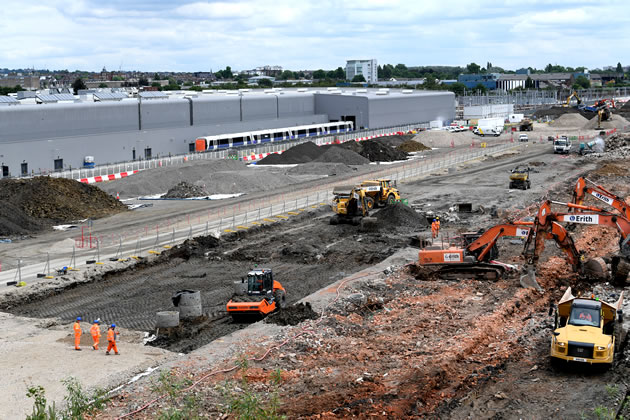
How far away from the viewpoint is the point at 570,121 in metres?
122

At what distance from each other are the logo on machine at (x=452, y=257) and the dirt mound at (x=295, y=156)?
44.2m

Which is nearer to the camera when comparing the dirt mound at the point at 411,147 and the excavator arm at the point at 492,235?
the excavator arm at the point at 492,235

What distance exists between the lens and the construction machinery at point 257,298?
25484mm

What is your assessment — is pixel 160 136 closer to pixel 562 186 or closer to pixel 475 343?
pixel 562 186

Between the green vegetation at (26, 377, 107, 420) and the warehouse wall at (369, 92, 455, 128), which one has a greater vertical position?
the warehouse wall at (369, 92, 455, 128)

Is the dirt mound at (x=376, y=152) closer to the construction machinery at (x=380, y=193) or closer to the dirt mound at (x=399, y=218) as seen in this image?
the construction machinery at (x=380, y=193)

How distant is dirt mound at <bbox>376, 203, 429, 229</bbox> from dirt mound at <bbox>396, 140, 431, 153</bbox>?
150 feet

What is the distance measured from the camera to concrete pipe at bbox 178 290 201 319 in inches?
1045

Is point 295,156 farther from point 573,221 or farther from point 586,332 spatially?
point 586,332

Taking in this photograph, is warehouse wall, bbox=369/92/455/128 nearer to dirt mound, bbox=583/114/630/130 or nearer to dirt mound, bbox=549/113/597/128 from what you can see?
dirt mound, bbox=549/113/597/128

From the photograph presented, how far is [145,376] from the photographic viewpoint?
67.4 ft

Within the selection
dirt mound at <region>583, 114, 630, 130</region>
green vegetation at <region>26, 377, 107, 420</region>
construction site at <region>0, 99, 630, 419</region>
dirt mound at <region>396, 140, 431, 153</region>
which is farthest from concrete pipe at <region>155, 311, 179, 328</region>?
dirt mound at <region>583, 114, 630, 130</region>

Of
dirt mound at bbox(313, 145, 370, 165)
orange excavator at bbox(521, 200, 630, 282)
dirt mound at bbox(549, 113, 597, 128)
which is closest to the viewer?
orange excavator at bbox(521, 200, 630, 282)

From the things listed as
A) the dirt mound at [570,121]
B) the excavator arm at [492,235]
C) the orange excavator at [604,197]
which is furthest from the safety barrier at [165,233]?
the dirt mound at [570,121]
